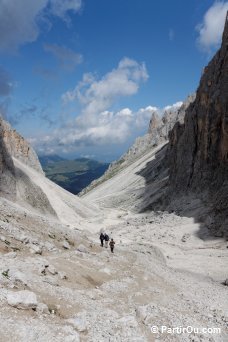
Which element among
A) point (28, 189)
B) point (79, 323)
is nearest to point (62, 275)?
point (79, 323)

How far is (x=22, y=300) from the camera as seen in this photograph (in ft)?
47.8

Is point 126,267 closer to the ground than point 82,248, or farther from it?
closer to the ground

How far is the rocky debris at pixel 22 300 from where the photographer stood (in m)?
14.4

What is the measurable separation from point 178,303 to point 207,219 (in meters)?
33.4

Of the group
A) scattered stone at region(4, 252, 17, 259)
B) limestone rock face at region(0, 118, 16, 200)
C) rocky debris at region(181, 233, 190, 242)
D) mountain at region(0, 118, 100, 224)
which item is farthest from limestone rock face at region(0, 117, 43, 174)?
scattered stone at region(4, 252, 17, 259)

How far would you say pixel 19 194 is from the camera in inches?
2186

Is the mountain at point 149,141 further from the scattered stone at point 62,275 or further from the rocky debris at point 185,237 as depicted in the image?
the scattered stone at point 62,275

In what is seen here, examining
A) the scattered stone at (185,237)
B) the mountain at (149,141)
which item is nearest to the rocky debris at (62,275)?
the scattered stone at (185,237)

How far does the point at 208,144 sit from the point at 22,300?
197 feet

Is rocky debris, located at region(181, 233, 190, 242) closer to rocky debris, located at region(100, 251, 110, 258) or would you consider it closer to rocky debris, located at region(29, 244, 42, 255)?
rocky debris, located at region(100, 251, 110, 258)

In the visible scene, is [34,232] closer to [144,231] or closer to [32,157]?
[144,231]

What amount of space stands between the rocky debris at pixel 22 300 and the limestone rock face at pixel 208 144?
133ft

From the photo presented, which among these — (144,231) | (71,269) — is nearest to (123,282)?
(71,269)

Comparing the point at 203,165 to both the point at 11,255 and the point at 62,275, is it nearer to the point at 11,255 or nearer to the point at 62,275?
the point at 62,275
